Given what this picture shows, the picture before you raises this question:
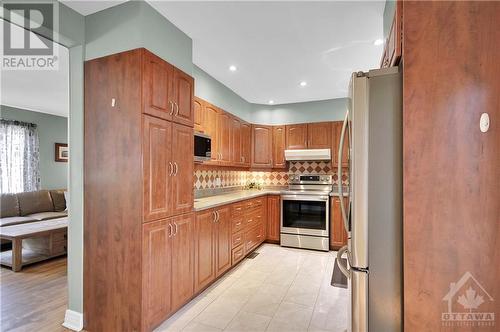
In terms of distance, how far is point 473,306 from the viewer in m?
1.09

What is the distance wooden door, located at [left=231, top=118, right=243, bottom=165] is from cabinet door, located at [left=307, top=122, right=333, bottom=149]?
48.0 inches

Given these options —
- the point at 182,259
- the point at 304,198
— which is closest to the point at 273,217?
the point at 304,198

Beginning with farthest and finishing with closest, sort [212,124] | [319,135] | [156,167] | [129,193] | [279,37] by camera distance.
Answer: [319,135], [212,124], [279,37], [156,167], [129,193]

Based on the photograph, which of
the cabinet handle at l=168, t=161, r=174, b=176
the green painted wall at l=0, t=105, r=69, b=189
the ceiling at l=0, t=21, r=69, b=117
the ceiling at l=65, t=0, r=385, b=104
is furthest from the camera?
the green painted wall at l=0, t=105, r=69, b=189

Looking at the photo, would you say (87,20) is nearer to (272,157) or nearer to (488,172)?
(488,172)

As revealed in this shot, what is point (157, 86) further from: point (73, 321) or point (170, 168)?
point (73, 321)

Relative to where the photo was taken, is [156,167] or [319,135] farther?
[319,135]

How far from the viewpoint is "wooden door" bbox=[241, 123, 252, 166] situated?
14.4ft

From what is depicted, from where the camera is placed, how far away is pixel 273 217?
431 cm

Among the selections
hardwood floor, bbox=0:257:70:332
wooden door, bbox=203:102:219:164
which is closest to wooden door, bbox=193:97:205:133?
wooden door, bbox=203:102:219:164

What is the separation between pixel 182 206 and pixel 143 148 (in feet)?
2.11

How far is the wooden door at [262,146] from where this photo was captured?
4.72 meters

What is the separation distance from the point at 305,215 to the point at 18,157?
5500mm

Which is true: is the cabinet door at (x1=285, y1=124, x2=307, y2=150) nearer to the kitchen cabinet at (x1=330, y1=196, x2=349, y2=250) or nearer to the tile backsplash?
the tile backsplash
